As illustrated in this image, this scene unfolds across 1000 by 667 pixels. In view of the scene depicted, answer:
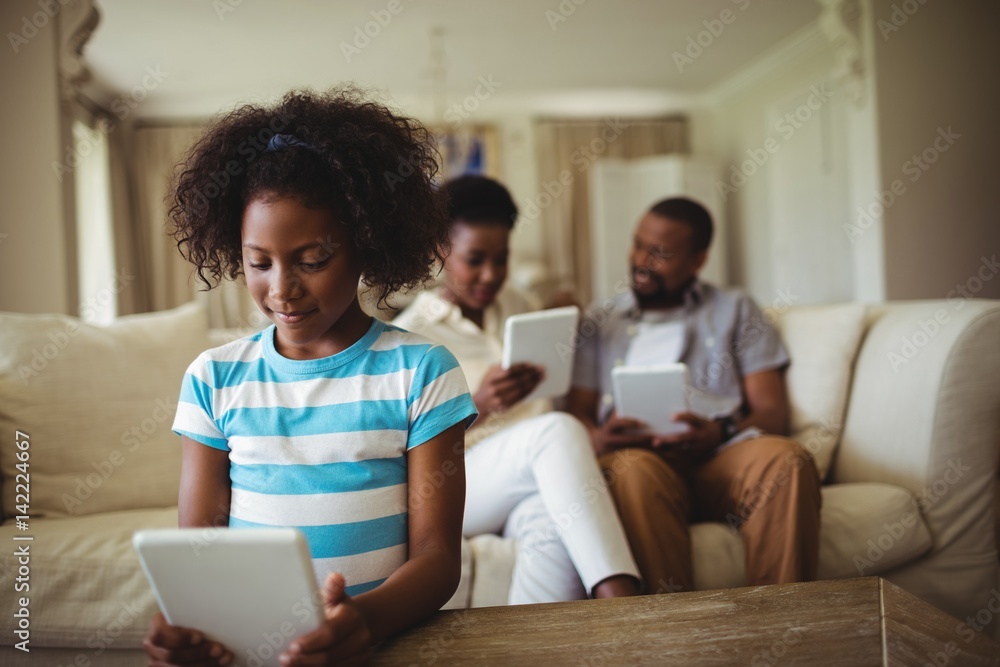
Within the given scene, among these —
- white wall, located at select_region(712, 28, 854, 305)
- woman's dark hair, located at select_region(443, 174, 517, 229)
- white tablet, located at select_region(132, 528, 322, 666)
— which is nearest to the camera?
white tablet, located at select_region(132, 528, 322, 666)

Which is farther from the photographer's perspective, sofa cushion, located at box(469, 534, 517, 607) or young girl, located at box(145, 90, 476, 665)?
sofa cushion, located at box(469, 534, 517, 607)

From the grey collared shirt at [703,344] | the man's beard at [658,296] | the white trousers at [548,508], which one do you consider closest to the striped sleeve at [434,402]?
the white trousers at [548,508]

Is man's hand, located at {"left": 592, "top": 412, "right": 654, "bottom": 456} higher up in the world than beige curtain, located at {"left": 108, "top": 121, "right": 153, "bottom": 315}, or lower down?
lower down

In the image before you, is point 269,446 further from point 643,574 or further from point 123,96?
point 123,96

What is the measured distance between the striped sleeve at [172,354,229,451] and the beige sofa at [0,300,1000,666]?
68 cm

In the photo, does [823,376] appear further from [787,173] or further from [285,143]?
[787,173]

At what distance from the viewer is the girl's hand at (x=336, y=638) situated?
0.61 metres

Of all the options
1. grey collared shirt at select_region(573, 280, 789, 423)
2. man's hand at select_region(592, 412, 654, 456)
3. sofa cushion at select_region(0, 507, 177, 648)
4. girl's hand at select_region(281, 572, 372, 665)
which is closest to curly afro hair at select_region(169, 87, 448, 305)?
girl's hand at select_region(281, 572, 372, 665)

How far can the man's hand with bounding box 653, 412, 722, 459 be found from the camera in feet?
5.68

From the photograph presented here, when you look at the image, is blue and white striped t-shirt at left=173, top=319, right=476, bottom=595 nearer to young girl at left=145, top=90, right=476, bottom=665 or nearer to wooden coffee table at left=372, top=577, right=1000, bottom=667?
young girl at left=145, top=90, right=476, bottom=665

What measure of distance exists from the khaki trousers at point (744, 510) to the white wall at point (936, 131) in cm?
287

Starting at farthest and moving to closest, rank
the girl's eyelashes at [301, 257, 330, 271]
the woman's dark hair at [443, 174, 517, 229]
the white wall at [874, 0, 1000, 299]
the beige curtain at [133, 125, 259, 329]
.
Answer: the beige curtain at [133, 125, 259, 329]
the white wall at [874, 0, 1000, 299]
the woman's dark hair at [443, 174, 517, 229]
the girl's eyelashes at [301, 257, 330, 271]

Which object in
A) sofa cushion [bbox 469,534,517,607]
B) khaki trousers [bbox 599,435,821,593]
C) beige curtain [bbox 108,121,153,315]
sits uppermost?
beige curtain [bbox 108,121,153,315]

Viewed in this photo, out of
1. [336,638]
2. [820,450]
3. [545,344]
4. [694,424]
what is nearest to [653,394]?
[694,424]
